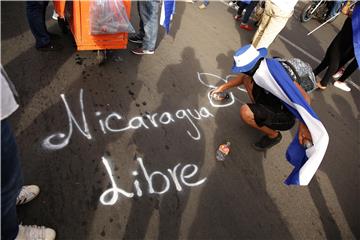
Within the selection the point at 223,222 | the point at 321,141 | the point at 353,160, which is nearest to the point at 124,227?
the point at 223,222

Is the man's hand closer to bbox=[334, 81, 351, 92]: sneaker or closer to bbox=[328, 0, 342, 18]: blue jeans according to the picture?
bbox=[334, 81, 351, 92]: sneaker

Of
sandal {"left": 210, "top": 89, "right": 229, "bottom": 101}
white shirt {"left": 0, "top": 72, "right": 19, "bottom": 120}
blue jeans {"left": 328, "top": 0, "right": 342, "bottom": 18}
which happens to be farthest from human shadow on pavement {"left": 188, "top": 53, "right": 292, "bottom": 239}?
blue jeans {"left": 328, "top": 0, "right": 342, "bottom": 18}

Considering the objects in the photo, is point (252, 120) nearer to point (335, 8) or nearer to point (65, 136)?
point (65, 136)

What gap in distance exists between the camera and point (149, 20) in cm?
418

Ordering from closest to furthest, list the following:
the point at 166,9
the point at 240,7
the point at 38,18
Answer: the point at 38,18 < the point at 166,9 < the point at 240,7

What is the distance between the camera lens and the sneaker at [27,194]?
7.70 feet

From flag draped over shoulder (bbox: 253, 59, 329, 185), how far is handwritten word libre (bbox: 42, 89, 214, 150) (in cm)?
94

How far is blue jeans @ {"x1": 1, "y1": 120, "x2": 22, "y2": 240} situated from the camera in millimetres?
1529

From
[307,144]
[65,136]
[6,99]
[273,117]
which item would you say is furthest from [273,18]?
[6,99]

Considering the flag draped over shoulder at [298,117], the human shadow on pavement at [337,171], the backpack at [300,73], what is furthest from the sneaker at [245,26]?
the flag draped over shoulder at [298,117]

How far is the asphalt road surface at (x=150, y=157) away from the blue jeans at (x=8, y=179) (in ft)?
1.81

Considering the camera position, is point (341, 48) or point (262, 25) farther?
point (262, 25)

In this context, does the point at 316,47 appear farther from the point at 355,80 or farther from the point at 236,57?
the point at 236,57

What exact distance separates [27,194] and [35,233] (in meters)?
0.36
